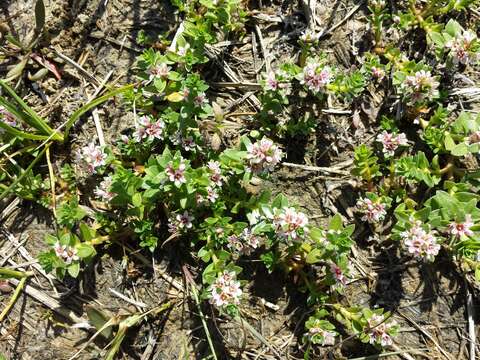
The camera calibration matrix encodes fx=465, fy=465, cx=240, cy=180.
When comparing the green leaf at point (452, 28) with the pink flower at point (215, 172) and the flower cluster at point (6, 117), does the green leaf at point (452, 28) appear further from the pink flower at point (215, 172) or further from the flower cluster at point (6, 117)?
the flower cluster at point (6, 117)

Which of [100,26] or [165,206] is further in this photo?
[100,26]

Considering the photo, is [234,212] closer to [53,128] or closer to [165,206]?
[165,206]

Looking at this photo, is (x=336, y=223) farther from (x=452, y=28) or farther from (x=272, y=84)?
(x=452, y=28)

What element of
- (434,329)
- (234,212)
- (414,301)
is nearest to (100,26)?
(234,212)

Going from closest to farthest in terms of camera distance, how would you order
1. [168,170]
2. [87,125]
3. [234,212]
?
1. [168,170]
2. [234,212]
3. [87,125]

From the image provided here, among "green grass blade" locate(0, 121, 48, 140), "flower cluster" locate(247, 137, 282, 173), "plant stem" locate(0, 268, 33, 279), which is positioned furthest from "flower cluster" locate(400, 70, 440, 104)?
"plant stem" locate(0, 268, 33, 279)

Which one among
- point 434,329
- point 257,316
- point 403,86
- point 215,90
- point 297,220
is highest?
point 215,90
